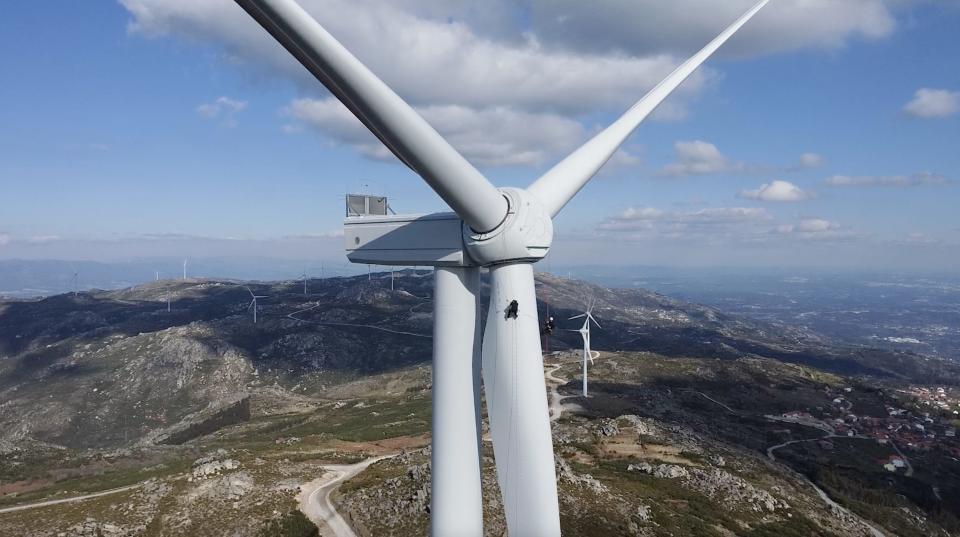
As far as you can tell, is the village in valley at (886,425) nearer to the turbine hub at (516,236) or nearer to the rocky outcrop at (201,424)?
the turbine hub at (516,236)

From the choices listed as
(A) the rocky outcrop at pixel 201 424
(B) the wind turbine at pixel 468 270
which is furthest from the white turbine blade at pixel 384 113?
(A) the rocky outcrop at pixel 201 424

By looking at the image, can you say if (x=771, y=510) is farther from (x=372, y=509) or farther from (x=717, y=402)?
(x=717, y=402)

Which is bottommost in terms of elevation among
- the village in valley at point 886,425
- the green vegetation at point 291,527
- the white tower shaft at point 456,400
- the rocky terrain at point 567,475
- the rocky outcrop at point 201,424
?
the rocky outcrop at point 201,424

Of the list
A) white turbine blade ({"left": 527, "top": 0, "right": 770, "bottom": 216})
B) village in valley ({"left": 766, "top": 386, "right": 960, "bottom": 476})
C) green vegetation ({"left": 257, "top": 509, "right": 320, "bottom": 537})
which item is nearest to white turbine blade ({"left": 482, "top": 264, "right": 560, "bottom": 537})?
white turbine blade ({"left": 527, "top": 0, "right": 770, "bottom": 216})

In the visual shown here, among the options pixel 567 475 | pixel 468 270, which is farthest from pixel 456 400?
pixel 567 475

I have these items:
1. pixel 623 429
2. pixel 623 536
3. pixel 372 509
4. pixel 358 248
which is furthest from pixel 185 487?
pixel 623 429

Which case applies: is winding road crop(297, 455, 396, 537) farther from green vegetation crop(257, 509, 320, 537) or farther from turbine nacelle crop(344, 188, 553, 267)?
turbine nacelle crop(344, 188, 553, 267)

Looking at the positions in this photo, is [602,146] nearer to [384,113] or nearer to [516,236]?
[516,236]

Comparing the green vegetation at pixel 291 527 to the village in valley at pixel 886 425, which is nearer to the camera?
the green vegetation at pixel 291 527
